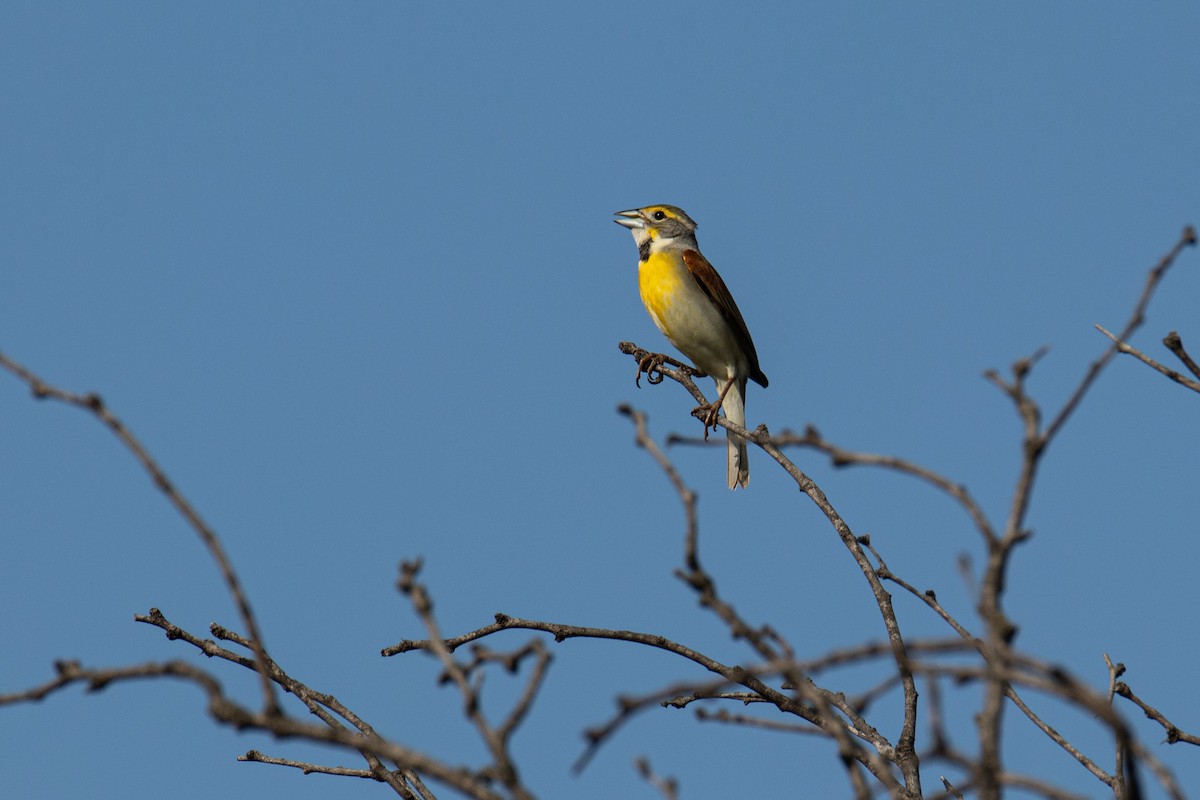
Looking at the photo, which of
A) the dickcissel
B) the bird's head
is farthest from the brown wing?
the bird's head

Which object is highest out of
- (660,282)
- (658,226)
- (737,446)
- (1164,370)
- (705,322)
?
(658,226)

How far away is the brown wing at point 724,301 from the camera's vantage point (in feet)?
31.6

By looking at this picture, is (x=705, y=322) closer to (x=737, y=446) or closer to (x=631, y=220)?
(x=737, y=446)

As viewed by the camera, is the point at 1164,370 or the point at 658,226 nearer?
the point at 1164,370

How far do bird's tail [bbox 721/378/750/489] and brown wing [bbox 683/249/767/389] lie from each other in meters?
0.16

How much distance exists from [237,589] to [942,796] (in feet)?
4.74

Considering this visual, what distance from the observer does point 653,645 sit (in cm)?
370

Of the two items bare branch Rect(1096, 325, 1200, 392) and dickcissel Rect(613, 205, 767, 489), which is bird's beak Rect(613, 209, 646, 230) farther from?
bare branch Rect(1096, 325, 1200, 392)

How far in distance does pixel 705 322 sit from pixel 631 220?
1.55 m

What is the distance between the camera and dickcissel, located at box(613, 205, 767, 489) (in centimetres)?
944

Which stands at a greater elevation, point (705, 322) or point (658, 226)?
point (658, 226)

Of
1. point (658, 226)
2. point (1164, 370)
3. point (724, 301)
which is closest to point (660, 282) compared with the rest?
point (724, 301)

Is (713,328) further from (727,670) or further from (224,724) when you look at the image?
(224,724)

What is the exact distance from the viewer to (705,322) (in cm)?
944
